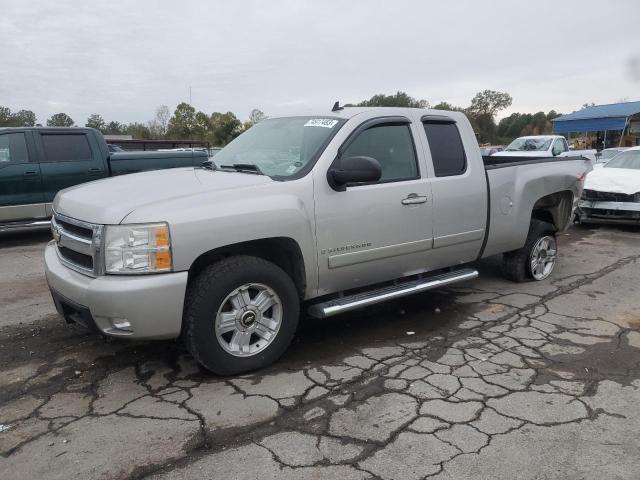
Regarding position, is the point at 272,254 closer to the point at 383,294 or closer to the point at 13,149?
the point at 383,294

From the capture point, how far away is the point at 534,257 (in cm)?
621

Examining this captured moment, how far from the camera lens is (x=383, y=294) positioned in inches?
173

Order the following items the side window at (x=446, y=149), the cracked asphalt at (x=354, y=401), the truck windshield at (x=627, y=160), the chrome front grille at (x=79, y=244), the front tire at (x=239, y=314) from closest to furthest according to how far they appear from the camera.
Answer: the cracked asphalt at (x=354, y=401) → the chrome front grille at (x=79, y=244) → the front tire at (x=239, y=314) → the side window at (x=446, y=149) → the truck windshield at (x=627, y=160)

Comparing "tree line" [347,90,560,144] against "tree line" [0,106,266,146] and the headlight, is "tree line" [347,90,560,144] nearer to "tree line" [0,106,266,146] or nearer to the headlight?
"tree line" [0,106,266,146]

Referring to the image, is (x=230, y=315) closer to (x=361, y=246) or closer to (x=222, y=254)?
(x=222, y=254)

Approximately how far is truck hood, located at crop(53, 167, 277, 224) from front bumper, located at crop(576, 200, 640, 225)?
25.4 feet

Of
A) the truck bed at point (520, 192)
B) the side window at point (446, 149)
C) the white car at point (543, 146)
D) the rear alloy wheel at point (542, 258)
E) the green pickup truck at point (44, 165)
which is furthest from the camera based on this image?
the white car at point (543, 146)

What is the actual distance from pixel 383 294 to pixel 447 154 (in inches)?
60.3

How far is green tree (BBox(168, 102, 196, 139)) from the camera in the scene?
6341cm

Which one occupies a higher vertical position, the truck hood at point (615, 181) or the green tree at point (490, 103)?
the green tree at point (490, 103)

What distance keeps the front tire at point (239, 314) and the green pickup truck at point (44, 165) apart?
6.43 m

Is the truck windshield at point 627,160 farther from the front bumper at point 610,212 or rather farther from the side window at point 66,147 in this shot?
the side window at point 66,147

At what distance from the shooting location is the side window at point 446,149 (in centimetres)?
483

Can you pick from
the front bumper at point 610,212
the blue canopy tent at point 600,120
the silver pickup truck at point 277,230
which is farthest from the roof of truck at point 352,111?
the blue canopy tent at point 600,120
